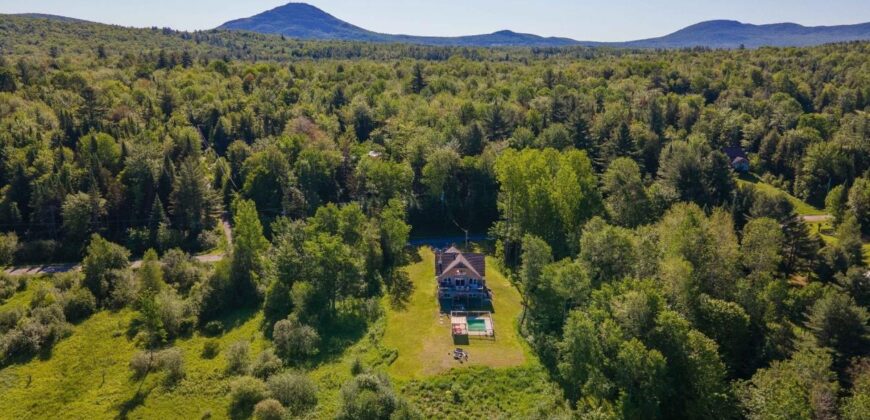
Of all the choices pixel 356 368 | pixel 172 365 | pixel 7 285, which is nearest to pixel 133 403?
pixel 172 365

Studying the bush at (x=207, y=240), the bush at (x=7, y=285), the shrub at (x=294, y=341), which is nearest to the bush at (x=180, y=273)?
the bush at (x=207, y=240)

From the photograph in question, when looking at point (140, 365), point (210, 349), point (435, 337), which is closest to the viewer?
point (140, 365)

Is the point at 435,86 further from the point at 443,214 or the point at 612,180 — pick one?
the point at 612,180

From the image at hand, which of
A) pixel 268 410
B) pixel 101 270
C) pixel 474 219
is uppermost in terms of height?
pixel 101 270

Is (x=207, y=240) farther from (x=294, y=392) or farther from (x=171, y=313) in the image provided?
(x=294, y=392)

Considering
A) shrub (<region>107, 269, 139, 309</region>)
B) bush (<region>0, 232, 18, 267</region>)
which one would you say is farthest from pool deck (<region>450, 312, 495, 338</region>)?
bush (<region>0, 232, 18, 267</region>)

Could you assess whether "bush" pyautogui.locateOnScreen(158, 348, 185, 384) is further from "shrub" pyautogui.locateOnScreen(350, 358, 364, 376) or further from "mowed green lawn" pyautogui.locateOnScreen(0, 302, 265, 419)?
"shrub" pyautogui.locateOnScreen(350, 358, 364, 376)

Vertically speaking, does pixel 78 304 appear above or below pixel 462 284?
below
